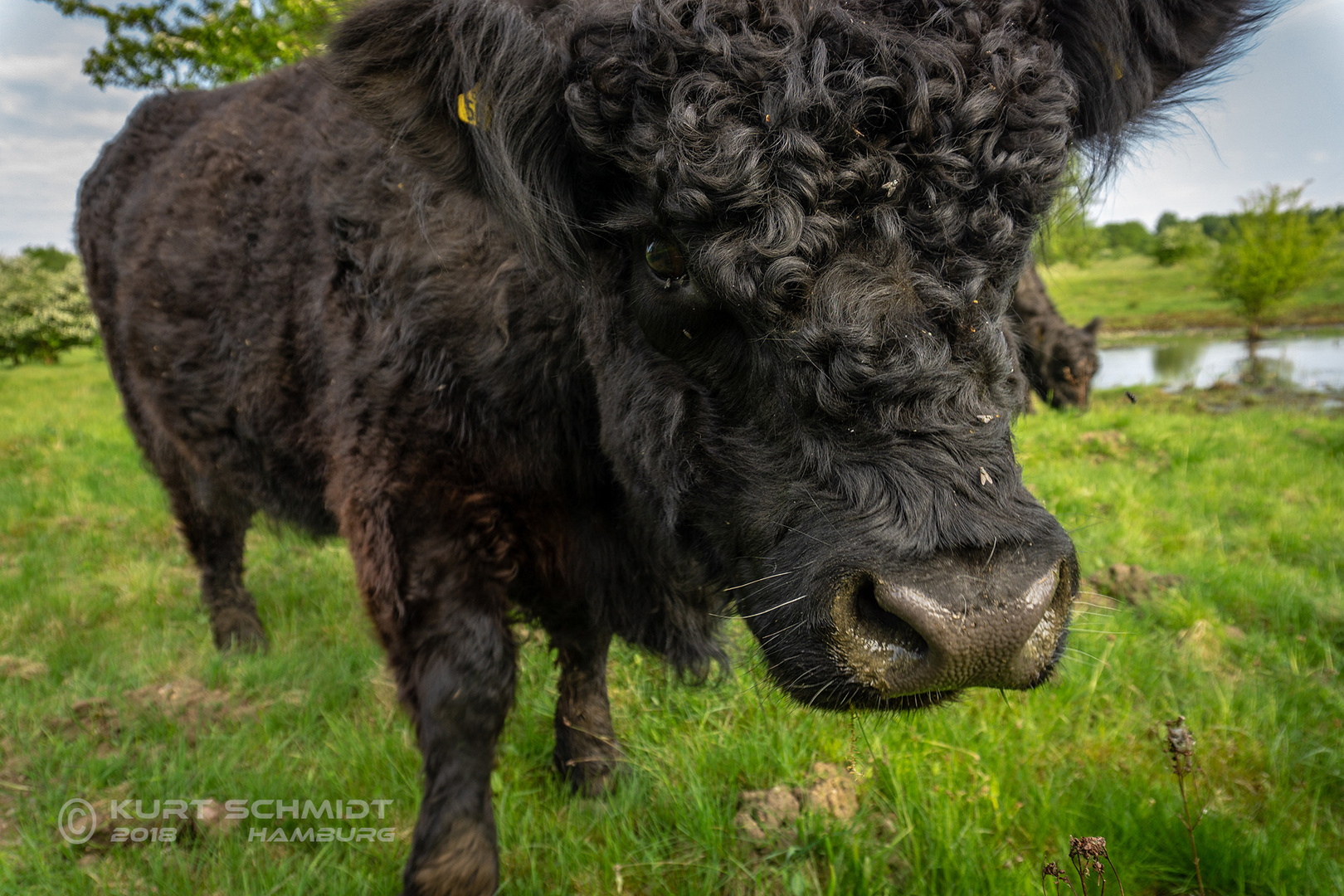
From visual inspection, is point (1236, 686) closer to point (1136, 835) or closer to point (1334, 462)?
point (1136, 835)

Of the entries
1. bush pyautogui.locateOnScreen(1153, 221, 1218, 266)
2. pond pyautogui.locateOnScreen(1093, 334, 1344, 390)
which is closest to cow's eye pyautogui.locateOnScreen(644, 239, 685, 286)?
pond pyautogui.locateOnScreen(1093, 334, 1344, 390)

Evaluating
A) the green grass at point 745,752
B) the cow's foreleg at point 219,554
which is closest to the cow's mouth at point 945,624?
the green grass at point 745,752

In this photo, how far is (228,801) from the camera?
266cm

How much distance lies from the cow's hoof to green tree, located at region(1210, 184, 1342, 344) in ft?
116

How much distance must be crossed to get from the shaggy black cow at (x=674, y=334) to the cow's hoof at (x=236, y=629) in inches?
70.0

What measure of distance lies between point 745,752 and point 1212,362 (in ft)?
89.1

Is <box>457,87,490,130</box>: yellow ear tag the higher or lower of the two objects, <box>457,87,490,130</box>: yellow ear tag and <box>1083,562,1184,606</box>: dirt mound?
the higher

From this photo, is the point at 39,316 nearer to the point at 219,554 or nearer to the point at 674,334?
the point at 219,554

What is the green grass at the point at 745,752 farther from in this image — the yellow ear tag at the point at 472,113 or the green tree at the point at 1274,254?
the green tree at the point at 1274,254

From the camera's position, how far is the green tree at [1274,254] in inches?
1099

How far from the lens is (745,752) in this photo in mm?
2725

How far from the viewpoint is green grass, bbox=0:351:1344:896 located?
226 cm

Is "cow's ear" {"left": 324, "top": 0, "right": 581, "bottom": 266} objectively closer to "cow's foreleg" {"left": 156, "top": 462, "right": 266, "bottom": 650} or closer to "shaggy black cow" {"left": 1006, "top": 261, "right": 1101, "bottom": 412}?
"cow's foreleg" {"left": 156, "top": 462, "right": 266, "bottom": 650}

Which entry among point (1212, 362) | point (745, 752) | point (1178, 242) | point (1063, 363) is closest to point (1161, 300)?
point (1178, 242)
